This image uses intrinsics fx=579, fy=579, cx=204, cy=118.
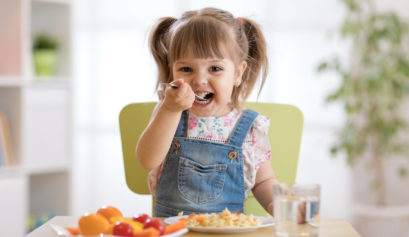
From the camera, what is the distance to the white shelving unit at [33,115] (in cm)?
292

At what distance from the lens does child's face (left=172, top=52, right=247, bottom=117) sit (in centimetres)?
137

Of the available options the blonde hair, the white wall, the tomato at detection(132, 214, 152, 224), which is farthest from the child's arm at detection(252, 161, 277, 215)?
the white wall

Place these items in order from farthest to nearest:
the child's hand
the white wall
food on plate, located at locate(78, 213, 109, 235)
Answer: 1. the white wall
2. the child's hand
3. food on plate, located at locate(78, 213, 109, 235)

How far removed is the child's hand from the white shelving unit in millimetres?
1920

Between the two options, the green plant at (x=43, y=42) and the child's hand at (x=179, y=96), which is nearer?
the child's hand at (x=179, y=96)

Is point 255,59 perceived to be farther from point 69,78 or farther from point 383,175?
point 383,175

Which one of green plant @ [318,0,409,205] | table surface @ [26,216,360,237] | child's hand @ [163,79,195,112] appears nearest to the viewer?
table surface @ [26,216,360,237]

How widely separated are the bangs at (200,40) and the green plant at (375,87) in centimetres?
213

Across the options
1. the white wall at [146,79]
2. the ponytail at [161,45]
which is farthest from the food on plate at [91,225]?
the white wall at [146,79]

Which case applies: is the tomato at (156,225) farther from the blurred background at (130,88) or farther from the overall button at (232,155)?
the blurred background at (130,88)

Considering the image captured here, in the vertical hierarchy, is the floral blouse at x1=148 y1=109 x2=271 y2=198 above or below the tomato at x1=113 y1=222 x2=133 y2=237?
above

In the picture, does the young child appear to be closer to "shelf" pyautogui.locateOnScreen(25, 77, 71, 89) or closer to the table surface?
the table surface

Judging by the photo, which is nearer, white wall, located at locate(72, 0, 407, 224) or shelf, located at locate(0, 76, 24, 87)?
shelf, located at locate(0, 76, 24, 87)

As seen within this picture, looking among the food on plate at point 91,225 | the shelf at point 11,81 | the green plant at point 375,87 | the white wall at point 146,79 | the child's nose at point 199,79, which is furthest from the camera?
the white wall at point 146,79
